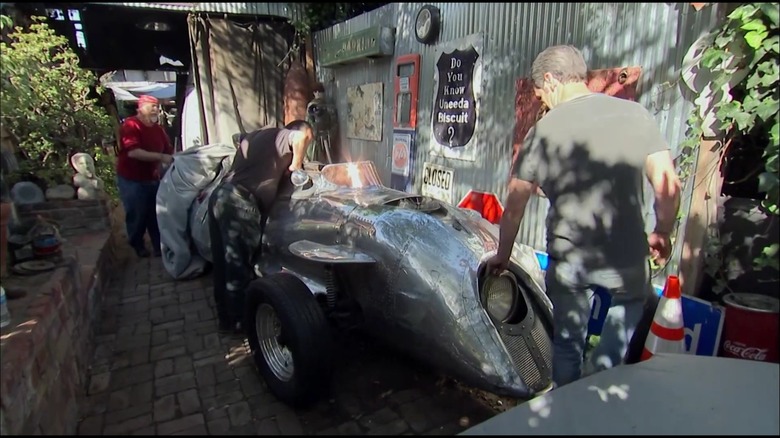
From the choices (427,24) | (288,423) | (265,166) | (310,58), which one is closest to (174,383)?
(288,423)

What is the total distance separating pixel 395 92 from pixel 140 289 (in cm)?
363

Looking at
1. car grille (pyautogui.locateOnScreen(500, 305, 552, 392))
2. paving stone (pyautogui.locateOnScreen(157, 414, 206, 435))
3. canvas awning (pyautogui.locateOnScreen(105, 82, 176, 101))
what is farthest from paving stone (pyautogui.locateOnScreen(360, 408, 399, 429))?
canvas awning (pyautogui.locateOnScreen(105, 82, 176, 101))

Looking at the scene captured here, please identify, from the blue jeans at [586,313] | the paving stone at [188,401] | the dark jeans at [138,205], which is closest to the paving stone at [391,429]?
the blue jeans at [586,313]

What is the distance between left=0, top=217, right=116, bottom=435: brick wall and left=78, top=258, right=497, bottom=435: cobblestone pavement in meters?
0.18

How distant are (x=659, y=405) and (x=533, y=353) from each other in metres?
0.87

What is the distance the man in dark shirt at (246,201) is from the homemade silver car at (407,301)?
2.09 feet

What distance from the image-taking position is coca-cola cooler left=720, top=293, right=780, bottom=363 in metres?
2.35

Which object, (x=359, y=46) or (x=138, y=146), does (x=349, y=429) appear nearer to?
(x=138, y=146)

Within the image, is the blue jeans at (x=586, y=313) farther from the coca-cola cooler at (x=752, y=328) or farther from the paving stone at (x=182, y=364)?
the paving stone at (x=182, y=364)

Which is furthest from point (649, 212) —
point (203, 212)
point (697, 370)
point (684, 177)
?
point (203, 212)

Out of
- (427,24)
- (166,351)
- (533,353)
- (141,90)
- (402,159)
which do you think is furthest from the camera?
(141,90)

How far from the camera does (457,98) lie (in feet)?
15.3

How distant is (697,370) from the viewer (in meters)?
1.75

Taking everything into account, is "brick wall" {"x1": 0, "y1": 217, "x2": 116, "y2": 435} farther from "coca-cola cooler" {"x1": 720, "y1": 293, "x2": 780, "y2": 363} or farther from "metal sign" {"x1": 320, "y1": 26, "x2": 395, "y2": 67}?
"metal sign" {"x1": 320, "y1": 26, "x2": 395, "y2": 67}
